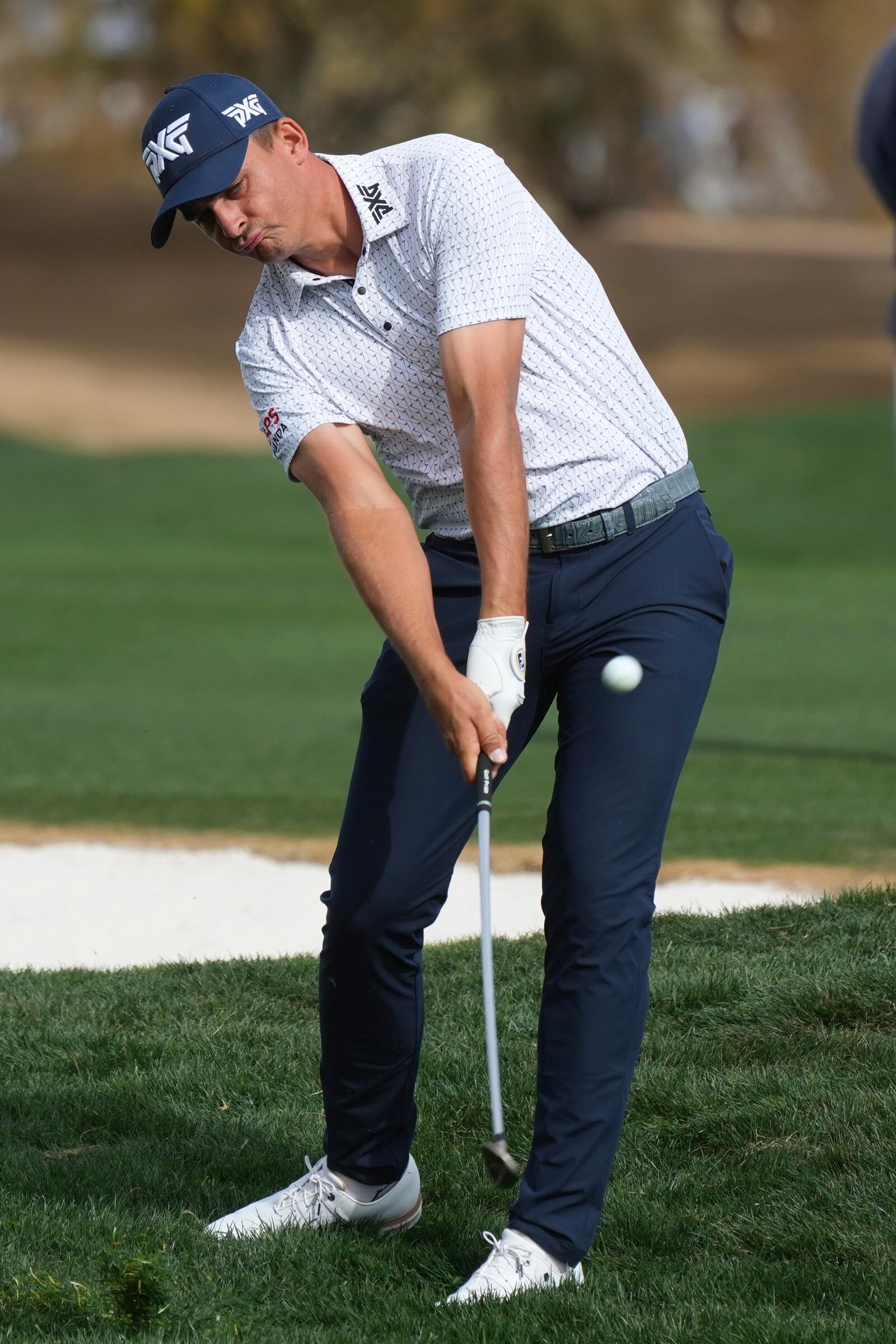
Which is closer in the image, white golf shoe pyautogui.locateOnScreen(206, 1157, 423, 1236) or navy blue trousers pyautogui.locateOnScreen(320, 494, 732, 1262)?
navy blue trousers pyautogui.locateOnScreen(320, 494, 732, 1262)

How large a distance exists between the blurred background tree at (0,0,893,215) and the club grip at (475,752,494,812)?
108 ft

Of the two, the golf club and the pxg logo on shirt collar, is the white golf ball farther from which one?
the pxg logo on shirt collar

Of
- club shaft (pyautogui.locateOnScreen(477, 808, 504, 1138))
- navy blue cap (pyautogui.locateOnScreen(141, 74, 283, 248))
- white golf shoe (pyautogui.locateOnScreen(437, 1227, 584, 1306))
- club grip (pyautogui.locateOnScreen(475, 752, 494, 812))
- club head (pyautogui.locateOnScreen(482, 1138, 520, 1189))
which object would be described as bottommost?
white golf shoe (pyautogui.locateOnScreen(437, 1227, 584, 1306))

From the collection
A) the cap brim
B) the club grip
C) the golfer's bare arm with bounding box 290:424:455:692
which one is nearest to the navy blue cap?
the cap brim

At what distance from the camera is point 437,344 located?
3.44 metres

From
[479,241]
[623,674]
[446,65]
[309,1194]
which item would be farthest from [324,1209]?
[446,65]

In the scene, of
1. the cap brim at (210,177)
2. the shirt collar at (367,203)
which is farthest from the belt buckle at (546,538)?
the cap brim at (210,177)

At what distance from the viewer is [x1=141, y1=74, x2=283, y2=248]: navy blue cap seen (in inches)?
132

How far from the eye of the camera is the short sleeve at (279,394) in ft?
11.5

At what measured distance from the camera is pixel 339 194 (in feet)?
11.4

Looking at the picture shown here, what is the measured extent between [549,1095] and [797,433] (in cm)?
2528

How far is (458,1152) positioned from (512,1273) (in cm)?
89

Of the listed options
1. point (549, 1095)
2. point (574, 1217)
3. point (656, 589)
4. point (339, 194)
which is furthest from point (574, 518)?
point (574, 1217)

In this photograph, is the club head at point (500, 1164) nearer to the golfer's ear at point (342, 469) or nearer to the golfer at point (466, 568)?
the golfer at point (466, 568)
